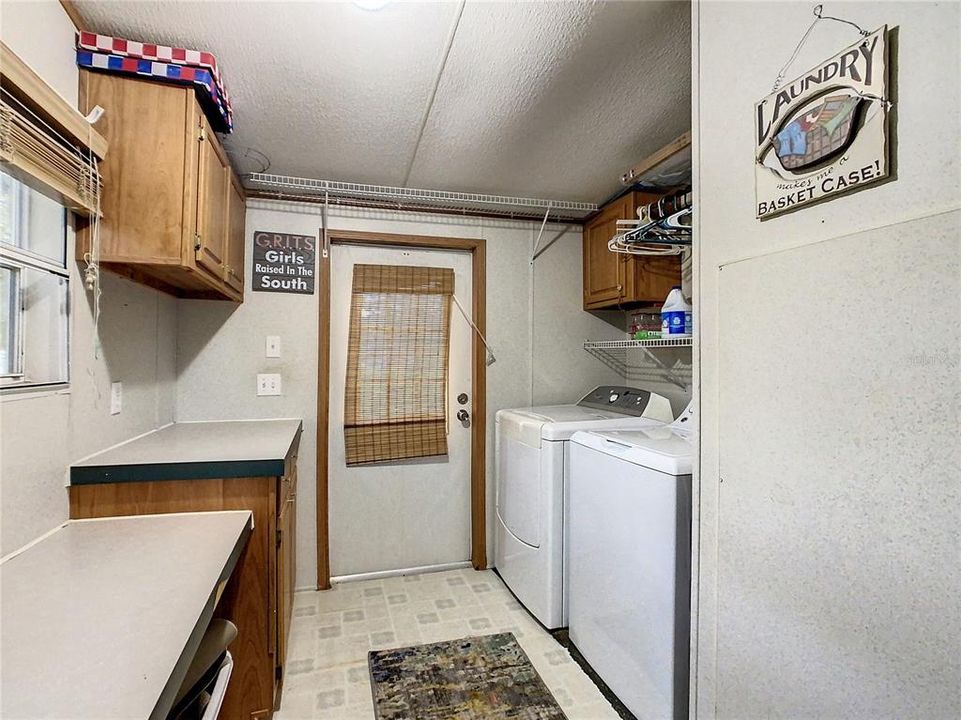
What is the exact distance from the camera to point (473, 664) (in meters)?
2.02

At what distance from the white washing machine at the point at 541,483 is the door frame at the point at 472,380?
14 centimetres

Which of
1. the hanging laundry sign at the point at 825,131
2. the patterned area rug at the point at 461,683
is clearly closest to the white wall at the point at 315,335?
the patterned area rug at the point at 461,683

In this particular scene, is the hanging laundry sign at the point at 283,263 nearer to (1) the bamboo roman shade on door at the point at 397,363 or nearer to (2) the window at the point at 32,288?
(1) the bamboo roman shade on door at the point at 397,363

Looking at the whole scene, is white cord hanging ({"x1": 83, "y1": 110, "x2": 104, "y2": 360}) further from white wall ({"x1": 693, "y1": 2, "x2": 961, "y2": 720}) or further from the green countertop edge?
white wall ({"x1": 693, "y1": 2, "x2": 961, "y2": 720})

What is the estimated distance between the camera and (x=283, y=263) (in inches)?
104

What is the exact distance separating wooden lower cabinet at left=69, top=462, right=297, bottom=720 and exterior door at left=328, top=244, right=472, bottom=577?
117cm

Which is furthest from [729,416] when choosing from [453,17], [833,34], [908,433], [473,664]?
[473,664]

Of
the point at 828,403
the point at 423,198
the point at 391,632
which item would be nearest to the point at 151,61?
the point at 423,198

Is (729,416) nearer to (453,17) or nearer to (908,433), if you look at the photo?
(908,433)

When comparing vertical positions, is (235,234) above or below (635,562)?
above

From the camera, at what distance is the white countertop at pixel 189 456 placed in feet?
4.64

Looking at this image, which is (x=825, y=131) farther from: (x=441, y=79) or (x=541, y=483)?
(x=541, y=483)

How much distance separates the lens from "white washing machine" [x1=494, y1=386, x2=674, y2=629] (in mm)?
2203

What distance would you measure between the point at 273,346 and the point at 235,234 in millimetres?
641
